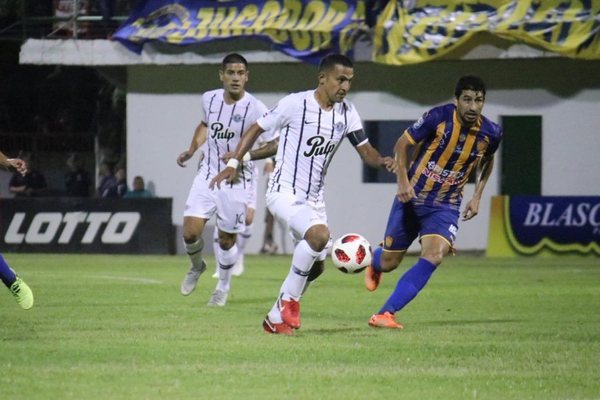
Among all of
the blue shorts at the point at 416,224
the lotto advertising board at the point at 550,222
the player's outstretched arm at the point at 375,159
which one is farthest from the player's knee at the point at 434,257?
the lotto advertising board at the point at 550,222

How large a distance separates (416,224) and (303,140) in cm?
144

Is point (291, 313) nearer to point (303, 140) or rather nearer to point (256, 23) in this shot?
point (303, 140)

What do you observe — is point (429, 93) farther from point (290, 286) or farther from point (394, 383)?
point (394, 383)

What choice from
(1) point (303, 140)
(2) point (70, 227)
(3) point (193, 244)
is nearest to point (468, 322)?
(1) point (303, 140)

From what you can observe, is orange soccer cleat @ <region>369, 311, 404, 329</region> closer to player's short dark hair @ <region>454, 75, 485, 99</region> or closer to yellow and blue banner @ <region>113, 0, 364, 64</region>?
player's short dark hair @ <region>454, 75, 485, 99</region>

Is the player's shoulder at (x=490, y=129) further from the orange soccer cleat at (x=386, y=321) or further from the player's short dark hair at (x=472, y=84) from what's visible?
Answer: the orange soccer cleat at (x=386, y=321)

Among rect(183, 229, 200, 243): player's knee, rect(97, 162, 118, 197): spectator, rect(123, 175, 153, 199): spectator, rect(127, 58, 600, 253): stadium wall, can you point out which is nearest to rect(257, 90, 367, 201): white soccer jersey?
rect(183, 229, 200, 243): player's knee

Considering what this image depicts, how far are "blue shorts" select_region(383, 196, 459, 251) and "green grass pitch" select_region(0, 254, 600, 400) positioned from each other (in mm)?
736

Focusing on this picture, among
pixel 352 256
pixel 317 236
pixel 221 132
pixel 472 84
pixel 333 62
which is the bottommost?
pixel 352 256

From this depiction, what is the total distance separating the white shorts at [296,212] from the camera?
10.4 m

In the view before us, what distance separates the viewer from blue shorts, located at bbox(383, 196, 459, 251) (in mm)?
11164

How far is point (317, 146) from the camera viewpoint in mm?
10711

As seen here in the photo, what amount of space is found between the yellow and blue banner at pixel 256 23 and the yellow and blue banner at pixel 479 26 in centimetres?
79

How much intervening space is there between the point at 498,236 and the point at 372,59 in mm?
3952
